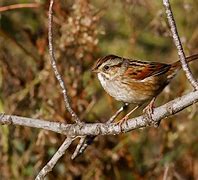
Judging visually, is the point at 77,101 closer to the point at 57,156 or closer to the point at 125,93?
the point at 125,93

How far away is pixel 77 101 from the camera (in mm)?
5496

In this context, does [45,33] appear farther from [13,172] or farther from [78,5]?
[13,172]

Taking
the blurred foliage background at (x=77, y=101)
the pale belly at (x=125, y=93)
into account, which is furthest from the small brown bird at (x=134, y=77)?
the blurred foliage background at (x=77, y=101)

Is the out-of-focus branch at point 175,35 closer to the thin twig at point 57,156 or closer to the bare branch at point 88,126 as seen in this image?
the bare branch at point 88,126

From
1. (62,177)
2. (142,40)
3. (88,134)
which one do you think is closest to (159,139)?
(62,177)

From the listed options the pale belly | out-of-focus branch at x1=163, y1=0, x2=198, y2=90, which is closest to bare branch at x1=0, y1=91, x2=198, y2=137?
out-of-focus branch at x1=163, y1=0, x2=198, y2=90

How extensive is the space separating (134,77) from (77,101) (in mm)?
854

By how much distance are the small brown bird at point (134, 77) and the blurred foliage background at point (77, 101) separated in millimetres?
Answer: 481

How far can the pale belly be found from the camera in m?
4.58

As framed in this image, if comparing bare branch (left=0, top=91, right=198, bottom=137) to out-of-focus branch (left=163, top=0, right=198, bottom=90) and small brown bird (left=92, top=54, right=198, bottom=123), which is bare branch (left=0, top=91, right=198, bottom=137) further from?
small brown bird (left=92, top=54, right=198, bottom=123)

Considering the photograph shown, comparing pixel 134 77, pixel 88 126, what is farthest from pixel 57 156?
pixel 134 77

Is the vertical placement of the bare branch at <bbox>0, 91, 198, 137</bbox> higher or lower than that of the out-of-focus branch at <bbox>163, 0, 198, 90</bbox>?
lower

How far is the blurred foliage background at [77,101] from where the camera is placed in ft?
17.7

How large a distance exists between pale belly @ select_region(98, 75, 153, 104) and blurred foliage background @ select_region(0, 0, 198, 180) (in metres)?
0.64
